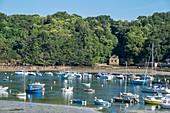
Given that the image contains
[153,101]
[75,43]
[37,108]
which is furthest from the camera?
[75,43]

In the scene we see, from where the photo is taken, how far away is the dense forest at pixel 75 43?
110894 millimetres

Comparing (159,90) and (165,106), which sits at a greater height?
(159,90)

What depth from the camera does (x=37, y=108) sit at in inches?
1624

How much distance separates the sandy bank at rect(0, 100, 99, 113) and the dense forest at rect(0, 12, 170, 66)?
66.3m

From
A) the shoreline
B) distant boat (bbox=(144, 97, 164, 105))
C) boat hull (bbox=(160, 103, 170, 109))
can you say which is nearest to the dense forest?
the shoreline

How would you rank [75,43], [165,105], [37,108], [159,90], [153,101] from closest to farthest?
[37,108], [165,105], [153,101], [159,90], [75,43]

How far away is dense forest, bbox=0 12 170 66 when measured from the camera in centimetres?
11089

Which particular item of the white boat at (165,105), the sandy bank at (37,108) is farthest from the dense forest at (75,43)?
the sandy bank at (37,108)

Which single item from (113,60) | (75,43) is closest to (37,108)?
(75,43)

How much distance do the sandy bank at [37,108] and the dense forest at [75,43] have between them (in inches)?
2609

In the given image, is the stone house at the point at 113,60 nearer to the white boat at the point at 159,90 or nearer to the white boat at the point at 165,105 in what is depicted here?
the white boat at the point at 159,90

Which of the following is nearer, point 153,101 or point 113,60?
point 153,101

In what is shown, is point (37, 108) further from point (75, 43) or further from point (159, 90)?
point (75, 43)

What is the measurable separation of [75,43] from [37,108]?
7654cm
